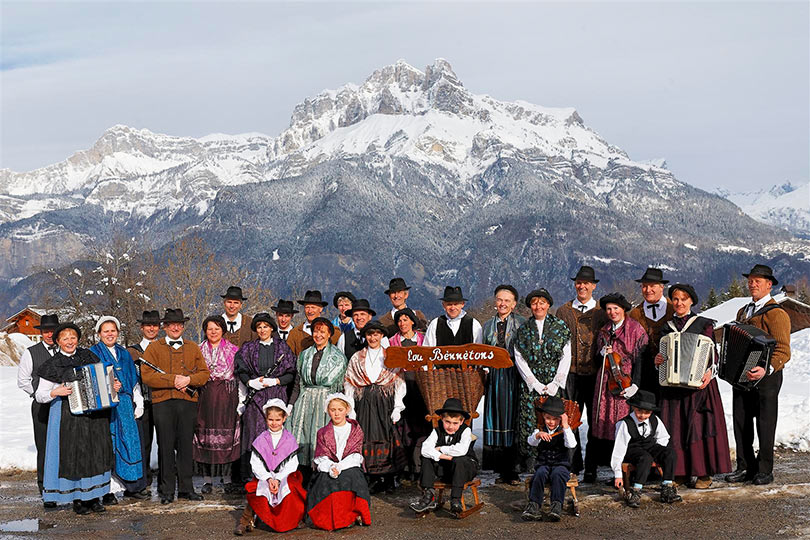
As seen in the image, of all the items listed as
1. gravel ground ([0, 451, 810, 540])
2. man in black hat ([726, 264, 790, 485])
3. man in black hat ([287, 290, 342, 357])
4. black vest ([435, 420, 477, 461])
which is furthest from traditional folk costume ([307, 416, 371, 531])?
man in black hat ([726, 264, 790, 485])

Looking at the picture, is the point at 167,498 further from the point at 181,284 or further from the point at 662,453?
the point at 181,284

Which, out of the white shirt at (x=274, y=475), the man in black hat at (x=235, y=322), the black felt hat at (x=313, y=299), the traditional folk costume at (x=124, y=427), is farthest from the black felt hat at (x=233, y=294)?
the white shirt at (x=274, y=475)

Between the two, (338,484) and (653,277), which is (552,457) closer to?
(338,484)

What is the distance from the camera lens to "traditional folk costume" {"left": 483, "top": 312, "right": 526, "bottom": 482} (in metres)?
8.38

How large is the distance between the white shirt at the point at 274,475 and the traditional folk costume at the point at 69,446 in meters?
1.66

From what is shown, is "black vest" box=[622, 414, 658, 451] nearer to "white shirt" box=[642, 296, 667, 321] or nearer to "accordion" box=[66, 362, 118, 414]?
"white shirt" box=[642, 296, 667, 321]

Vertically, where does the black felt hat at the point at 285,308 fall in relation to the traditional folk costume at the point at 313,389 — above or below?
above

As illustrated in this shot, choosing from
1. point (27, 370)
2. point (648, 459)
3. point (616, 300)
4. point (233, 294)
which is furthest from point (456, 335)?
point (27, 370)

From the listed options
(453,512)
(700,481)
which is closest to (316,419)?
(453,512)

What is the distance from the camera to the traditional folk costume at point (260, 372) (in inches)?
331

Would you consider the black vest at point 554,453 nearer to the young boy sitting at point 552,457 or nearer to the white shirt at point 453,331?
the young boy sitting at point 552,457

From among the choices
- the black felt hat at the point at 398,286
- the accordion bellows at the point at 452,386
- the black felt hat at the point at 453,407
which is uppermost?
the black felt hat at the point at 398,286

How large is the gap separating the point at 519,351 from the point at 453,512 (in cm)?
176

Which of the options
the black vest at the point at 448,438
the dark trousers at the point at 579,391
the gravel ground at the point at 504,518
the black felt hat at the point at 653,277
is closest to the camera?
the gravel ground at the point at 504,518
